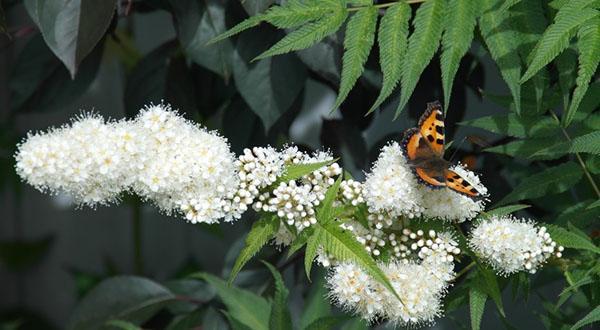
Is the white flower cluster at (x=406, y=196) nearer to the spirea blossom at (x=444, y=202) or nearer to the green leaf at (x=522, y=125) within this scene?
the spirea blossom at (x=444, y=202)

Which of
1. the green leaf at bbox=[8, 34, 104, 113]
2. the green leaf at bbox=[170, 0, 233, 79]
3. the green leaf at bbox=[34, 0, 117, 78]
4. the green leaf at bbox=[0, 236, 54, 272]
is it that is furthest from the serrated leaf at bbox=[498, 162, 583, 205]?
the green leaf at bbox=[0, 236, 54, 272]

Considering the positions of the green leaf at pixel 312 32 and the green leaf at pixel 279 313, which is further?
the green leaf at pixel 279 313

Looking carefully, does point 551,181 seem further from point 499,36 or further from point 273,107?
point 273,107

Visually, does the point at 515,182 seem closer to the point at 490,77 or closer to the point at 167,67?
the point at 490,77

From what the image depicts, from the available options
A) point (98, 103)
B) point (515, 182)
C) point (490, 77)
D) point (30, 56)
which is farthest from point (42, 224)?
point (515, 182)

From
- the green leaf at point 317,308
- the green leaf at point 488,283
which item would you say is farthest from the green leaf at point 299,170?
the green leaf at point 317,308

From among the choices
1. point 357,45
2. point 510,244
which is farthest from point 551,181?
point 357,45
